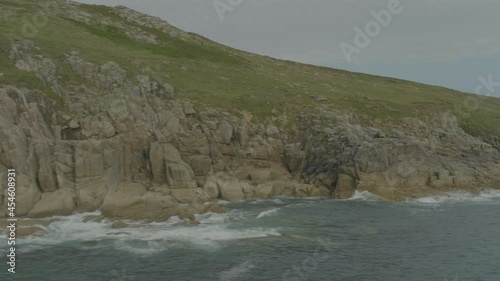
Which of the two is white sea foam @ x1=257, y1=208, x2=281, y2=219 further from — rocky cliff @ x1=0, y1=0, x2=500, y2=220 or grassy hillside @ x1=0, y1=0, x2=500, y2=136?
grassy hillside @ x1=0, y1=0, x2=500, y2=136

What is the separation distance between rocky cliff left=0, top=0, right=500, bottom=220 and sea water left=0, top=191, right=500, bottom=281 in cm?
549

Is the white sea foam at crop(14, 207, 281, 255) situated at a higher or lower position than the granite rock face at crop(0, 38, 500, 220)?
lower

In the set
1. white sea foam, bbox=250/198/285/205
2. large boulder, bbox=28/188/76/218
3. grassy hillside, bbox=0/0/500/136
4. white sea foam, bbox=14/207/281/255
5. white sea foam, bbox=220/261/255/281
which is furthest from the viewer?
grassy hillside, bbox=0/0/500/136

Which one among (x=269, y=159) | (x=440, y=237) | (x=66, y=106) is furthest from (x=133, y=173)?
(x=440, y=237)

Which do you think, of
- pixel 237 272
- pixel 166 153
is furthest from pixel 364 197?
pixel 237 272

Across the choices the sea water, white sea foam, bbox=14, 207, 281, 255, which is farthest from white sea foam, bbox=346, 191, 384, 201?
white sea foam, bbox=14, 207, 281, 255

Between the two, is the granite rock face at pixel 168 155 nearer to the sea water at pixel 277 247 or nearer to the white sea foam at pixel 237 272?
the sea water at pixel 277 247

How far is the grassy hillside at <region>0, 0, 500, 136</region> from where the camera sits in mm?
72312

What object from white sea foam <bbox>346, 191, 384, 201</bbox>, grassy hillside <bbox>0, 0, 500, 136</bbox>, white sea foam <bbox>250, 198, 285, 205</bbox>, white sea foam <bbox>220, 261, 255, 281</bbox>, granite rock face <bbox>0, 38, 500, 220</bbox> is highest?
grassy hillside <bbox>0, 0, 500, 136</bbox>

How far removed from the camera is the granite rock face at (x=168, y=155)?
4947 centimetres

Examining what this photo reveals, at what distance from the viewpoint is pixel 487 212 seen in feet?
174

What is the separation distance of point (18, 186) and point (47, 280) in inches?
830

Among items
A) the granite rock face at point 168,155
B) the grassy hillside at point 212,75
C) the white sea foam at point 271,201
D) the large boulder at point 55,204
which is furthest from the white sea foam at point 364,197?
the large boulder at point 55,204

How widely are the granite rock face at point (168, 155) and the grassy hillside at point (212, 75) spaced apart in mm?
3230
